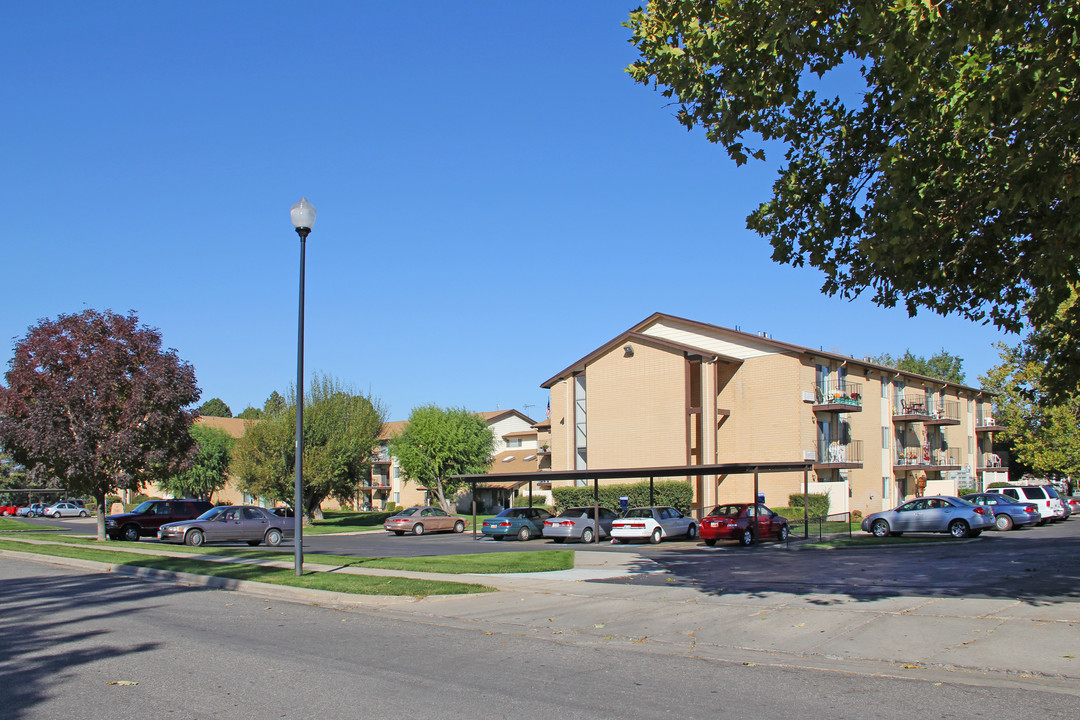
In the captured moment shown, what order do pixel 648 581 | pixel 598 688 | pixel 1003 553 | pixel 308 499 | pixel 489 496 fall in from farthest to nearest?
pixel 489 496
pixel 308 499
pixel 1003 553
pixel 648 581
pixel 598 688

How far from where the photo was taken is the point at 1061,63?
881 cm

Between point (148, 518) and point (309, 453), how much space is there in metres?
15.1

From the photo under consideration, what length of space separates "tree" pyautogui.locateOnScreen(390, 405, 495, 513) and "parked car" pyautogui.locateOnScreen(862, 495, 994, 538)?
29596 mm

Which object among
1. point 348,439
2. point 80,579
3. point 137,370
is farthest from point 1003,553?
point 348,439

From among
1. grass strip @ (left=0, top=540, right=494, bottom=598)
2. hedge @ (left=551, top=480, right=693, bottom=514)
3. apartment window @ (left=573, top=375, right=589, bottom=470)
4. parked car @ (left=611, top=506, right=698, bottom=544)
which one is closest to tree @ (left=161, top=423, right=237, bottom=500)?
apartment window @ (left=573, top=375, right=589, bottom=470)

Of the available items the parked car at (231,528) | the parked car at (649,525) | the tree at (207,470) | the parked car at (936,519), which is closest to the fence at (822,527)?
the parked car at (936,519)

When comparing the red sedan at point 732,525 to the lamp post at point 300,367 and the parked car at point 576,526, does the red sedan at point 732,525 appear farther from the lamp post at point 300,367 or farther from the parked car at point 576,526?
the lamp post at point 300,367

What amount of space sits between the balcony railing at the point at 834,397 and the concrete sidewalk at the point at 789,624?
1194 inches

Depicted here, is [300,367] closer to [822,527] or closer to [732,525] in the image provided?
[732,525]

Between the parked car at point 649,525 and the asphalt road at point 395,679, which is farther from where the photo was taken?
the parked car at point 649,525

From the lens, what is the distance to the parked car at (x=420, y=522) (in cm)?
4072

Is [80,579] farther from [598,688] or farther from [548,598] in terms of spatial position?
[598,688]

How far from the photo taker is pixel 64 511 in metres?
74.2

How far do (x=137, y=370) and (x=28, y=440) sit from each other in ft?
12.9
